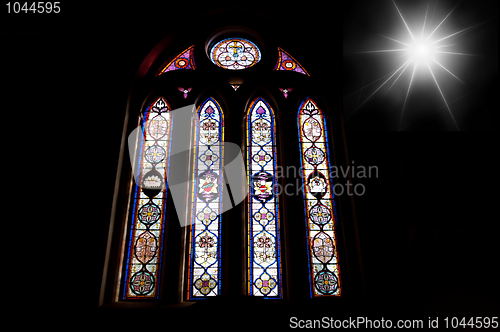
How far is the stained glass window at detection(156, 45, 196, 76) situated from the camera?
17.4ft

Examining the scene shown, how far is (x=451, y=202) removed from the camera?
4012mm

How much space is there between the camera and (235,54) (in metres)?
5.45

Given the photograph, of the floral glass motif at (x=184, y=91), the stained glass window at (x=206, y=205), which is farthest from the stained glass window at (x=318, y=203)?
the floral glass motif at (x=184, y=91)

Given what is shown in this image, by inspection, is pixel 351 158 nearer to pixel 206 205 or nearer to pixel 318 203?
pixel 318 203

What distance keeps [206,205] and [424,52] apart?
8.72 ft

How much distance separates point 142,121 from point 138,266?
5.93 feet

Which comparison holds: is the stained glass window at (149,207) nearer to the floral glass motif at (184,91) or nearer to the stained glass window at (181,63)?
the floral glass motif at (184,91)

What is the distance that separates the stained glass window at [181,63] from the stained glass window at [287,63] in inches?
46.1

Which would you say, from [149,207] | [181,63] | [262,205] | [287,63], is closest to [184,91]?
[181,63]

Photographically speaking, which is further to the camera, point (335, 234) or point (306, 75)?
point (306, 75)

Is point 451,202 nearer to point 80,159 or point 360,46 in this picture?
point 360,46

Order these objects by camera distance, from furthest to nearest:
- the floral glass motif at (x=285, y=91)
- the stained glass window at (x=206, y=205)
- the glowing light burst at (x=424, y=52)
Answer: the floral glass motif at (x=285, y=91) → the stained glass window at (x=206, y=205) → the glowing light burst at (x=424, y=52)

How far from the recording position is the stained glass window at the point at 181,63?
5.30 m

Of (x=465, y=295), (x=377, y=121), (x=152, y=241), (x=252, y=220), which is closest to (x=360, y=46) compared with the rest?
(x=377, y=121)
